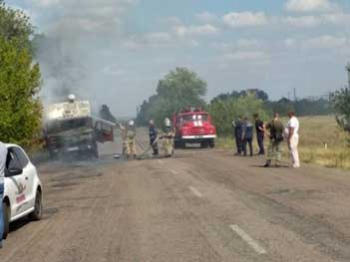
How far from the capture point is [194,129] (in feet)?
157

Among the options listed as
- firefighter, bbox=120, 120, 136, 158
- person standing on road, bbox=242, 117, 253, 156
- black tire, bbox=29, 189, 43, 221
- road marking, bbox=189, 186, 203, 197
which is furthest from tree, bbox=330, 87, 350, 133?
black tire, bbox=29, 189, 43, 221

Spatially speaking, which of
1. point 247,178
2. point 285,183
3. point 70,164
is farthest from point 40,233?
point 70,164

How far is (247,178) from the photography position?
21.9 metres

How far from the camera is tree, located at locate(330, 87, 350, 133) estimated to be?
37.8m

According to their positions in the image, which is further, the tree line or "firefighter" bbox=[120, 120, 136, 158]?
the tree line

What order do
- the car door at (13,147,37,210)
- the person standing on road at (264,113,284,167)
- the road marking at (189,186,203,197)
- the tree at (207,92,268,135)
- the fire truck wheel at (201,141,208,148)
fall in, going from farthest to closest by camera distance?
the tree at (207,92,268,135), the fire truck wheel at (201,141,208,148), the person standing on road at (264,113,284,167), the road marking at (189,186,203,197), the car door at (13,147,37,210)

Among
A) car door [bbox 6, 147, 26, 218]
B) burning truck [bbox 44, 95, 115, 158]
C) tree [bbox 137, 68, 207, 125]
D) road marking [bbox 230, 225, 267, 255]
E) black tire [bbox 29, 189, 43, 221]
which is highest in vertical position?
tree [bbox 137, 68, 207, 125]

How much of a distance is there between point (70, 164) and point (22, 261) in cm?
2554

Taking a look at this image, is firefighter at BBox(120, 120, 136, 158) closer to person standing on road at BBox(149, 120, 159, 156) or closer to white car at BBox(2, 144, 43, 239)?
person standing on road at BBox(149, 120, 159, 156)

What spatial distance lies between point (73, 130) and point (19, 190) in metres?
25.8

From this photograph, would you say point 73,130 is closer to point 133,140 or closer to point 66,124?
point 66,124

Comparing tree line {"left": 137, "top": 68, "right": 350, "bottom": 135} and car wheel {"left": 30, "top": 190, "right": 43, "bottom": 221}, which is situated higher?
tree line {"left": 137, "top": 68, "right": 350, "bottom": 135}

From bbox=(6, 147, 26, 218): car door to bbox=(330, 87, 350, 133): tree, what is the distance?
26.5 m

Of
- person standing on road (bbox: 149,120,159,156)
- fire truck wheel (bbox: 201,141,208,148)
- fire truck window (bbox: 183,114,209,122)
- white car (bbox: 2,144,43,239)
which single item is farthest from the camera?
fire truck wheel (bbox: 201,141,208,148)
